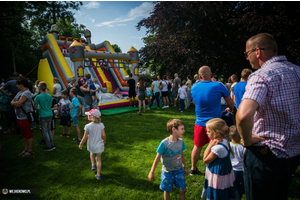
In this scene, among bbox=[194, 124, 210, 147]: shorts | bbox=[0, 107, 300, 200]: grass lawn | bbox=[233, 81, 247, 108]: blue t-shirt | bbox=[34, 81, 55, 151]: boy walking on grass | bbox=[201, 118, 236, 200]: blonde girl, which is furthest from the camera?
bbox=[34, 81, 55, 151]: boy walking on grass

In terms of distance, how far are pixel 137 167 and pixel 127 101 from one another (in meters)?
7.63

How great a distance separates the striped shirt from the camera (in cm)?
140

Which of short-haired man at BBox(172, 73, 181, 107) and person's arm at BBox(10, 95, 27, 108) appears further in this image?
short-haired man at BBox(172, 73, 181, 107)

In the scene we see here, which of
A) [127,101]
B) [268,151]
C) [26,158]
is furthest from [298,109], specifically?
[127,101]

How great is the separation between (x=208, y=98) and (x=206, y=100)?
47 millimetres

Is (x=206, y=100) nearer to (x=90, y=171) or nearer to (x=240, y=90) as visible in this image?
(x=240, y=90)

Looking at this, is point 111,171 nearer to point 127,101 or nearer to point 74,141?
point 74,141

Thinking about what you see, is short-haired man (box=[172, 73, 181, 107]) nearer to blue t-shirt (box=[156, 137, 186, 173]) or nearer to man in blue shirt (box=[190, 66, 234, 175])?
man in blue shirt (box=[190, 66, 234, 175])

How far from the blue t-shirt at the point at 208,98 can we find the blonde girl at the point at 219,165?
990mm

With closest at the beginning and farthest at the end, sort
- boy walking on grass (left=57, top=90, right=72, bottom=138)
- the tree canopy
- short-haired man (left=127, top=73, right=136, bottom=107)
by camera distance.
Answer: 1. boy walking on grass (left=57, top=90, right=72, bottom=138)
2. short-haired man (left=127, top=73, right=136, bottom=107)
3. the tree canopy

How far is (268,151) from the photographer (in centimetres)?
149

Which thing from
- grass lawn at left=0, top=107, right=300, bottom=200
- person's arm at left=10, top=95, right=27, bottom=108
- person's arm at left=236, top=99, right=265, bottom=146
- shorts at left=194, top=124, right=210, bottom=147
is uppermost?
person's arm at left=10, top=95, right=27, bottom=108

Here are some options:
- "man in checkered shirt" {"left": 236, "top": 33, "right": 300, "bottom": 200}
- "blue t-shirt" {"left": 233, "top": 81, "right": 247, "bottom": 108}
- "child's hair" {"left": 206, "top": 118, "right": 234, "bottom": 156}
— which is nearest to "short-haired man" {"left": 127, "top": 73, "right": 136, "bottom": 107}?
"blue t-shirt" {"left": 233, "top": 81, "right": 247, "bottom": 108}

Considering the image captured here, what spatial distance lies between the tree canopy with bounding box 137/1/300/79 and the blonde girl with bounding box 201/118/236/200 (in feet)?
32.4
